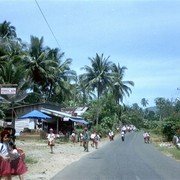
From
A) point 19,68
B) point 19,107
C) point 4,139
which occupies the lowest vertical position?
point 4,139

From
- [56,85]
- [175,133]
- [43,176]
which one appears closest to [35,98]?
[56,85]

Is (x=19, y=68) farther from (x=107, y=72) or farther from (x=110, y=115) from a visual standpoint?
(x=110, y=115)

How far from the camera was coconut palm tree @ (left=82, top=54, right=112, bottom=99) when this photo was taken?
72.9 meters

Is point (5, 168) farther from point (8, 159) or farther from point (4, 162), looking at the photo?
point (8, 159)

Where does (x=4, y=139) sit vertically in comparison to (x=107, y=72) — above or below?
below

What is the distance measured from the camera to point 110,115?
259ft

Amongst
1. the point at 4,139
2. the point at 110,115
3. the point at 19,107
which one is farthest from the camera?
the point at 110,115

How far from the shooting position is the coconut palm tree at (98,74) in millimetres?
72875

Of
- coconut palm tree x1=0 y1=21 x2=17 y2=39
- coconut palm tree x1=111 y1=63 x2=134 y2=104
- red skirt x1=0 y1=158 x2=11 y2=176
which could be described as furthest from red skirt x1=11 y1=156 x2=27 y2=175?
coconut palm tree x1=111 y1=63 x2=134 y2=104

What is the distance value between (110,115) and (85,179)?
64.6 meters

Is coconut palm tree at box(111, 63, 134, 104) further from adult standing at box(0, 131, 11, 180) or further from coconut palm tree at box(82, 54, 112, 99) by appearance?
adult standing at box(0, 131, 11, 180)

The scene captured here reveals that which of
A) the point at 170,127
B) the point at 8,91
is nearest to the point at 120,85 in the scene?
the point at 170,127

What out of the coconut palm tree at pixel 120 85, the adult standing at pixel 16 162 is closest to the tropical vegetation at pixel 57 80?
the coconut palm tree at pixel 120 85

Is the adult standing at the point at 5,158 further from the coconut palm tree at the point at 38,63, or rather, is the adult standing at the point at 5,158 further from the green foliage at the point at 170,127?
the coconut palm tree at the point at 38,63
